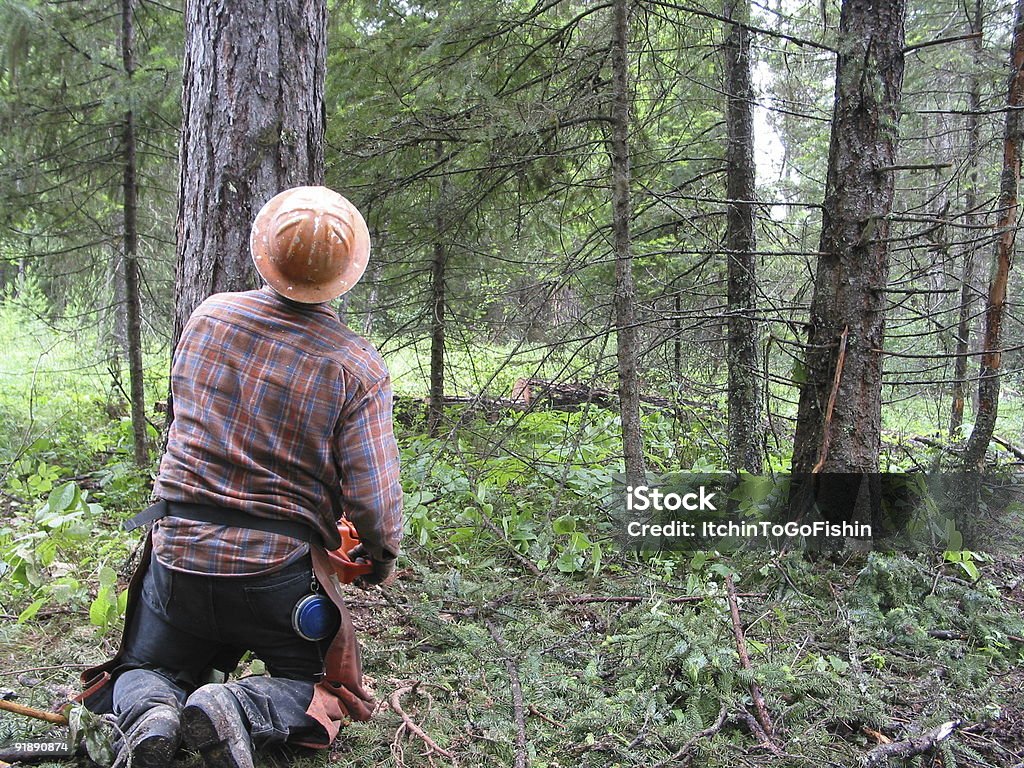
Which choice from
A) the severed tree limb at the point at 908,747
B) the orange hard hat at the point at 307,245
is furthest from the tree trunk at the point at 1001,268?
the orange hard hat at the point at 307,245

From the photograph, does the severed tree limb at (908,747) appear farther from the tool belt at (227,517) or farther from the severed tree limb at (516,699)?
the tool belt at (227,517)

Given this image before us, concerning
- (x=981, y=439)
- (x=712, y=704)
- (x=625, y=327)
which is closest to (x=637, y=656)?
(x=712, y=704)

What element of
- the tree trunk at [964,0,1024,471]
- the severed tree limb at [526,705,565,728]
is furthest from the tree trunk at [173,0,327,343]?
the tree trunk at [964,0,1024,471]

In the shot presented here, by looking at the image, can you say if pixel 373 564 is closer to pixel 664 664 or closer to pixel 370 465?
pixel 370 465

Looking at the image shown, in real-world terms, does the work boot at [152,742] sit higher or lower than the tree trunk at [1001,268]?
lower

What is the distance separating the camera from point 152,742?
204 centimetres

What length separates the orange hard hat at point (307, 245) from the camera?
2.25 m

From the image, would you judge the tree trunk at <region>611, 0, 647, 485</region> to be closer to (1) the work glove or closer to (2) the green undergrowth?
(2) the green undergrowth

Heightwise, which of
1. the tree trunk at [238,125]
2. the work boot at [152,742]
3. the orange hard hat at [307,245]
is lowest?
the work boot at [152,742]

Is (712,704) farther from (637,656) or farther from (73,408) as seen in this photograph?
(73,408)

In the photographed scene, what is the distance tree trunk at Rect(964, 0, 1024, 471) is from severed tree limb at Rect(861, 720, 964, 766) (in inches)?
123

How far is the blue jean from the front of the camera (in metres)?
2.27

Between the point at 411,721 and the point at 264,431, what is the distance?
1.31m

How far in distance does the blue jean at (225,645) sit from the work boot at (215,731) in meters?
0.08
